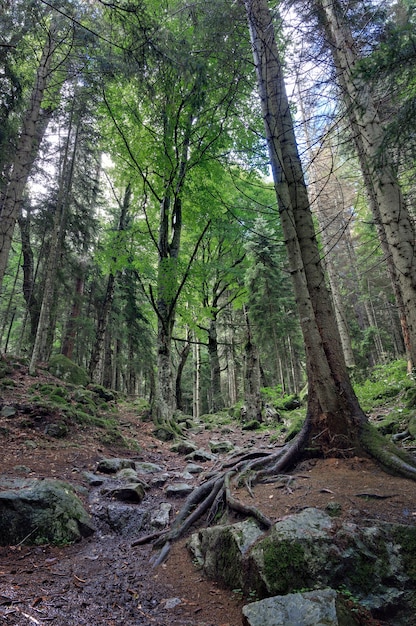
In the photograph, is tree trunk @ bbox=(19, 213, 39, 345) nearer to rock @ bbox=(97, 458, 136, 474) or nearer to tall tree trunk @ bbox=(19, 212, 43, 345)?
tall tree trunk @ bbox=(19, 212, 43, 345)

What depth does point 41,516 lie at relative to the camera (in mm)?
4004

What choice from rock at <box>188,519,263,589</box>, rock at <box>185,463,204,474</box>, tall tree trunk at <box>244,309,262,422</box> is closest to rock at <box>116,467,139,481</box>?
rock at <box>185,463,204,474</box>

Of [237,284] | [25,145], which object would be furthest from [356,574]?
[237,284]

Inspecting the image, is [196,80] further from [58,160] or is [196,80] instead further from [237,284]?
[58,160]

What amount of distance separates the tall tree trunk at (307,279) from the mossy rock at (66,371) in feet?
33.8

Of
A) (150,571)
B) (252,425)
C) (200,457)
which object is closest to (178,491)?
(150,571)

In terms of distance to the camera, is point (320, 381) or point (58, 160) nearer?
point (320, 381)

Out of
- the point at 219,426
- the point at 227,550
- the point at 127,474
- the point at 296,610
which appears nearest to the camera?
the point at 296,610

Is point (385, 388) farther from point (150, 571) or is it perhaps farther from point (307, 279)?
point (150, 571)

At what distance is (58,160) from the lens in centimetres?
1567

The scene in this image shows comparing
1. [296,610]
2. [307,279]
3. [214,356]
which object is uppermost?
[214,356]

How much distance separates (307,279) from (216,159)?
22.2 ft

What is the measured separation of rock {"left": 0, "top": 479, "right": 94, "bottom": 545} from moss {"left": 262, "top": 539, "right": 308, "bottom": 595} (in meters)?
2.63

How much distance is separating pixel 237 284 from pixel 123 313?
8104 mm
